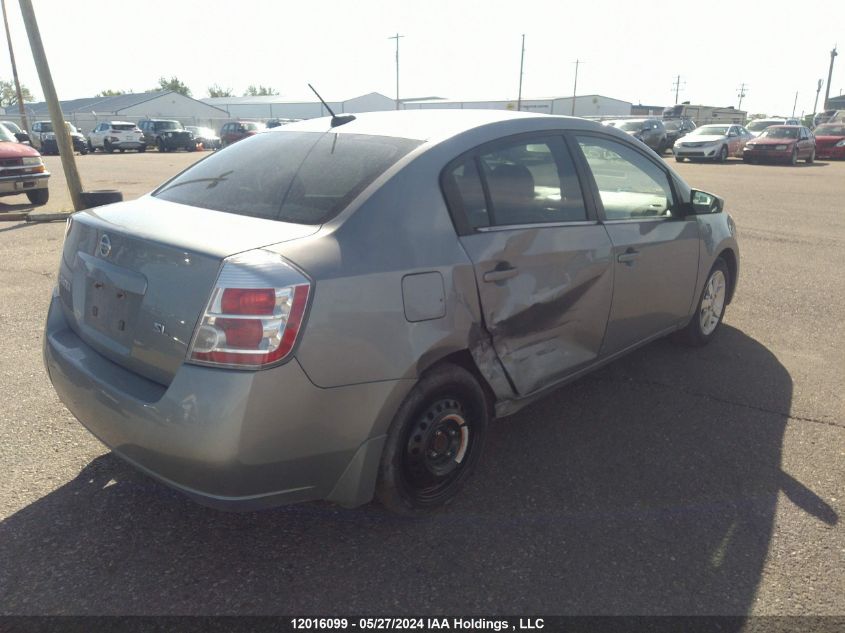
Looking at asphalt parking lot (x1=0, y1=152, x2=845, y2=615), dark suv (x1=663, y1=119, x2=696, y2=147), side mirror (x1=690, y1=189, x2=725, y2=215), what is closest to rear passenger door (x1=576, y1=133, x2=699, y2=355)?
side mirror (x1=690, y1=189, x2=725, y2=215)

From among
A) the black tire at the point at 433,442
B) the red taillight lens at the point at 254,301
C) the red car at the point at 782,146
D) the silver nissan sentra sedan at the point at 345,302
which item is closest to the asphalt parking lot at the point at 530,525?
the black tire at the point at 433,442

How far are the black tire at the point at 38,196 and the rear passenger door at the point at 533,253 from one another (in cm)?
1184

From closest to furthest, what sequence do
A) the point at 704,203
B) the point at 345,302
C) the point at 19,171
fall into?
the point at 345,302
the point at 704,203
the point at 19,171

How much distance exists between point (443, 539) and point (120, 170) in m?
22.8

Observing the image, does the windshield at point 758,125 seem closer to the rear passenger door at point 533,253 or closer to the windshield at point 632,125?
the windshield at point 632,125

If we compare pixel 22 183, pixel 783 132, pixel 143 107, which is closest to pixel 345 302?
pixel 22 183

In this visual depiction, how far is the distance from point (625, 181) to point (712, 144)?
2587 cm

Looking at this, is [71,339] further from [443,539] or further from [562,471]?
[562,471]

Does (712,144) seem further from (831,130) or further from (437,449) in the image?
(437,449)

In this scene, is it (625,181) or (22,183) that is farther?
(22,183)

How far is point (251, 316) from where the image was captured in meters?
2.17

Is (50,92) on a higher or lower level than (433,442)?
higher

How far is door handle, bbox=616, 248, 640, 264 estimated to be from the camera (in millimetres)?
3563

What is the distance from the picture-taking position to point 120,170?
871 inches
